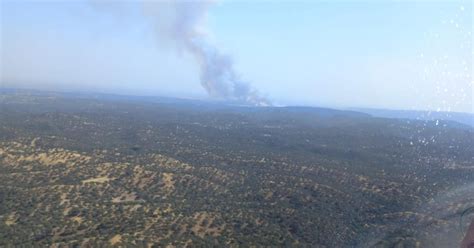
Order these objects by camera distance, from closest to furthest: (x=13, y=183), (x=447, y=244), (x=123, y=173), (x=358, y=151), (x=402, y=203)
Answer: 1. (x=447, y=244)
2. (x=13, y=183)
3. (x=402, y=203)
4. (x=123, y=173)
5. (x=358, y=151)

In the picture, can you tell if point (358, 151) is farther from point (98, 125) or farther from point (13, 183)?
point (13, 183)

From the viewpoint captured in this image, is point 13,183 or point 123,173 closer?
point 13,183

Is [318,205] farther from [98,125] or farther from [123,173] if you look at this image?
[98,125]

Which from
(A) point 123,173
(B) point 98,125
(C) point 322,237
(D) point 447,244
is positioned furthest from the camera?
(B) point 98,125

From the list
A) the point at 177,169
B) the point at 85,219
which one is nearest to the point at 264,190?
the point at 177,169

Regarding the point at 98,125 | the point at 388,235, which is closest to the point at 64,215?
the point at 388,235

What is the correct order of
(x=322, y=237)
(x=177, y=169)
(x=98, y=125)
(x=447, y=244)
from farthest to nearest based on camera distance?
(x=98, y=125)
(x=177, y=169)
(x=322, y=237)
(x=447, y=244)
